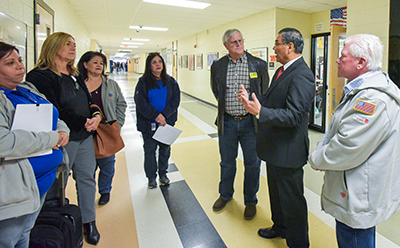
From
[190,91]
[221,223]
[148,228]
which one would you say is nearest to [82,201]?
[148,228]

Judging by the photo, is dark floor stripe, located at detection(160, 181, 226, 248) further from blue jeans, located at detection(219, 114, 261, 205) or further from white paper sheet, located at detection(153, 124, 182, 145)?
white paper sheet, located at detection(153, 124, 182, 145)

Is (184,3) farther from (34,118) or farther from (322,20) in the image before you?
(34,118)

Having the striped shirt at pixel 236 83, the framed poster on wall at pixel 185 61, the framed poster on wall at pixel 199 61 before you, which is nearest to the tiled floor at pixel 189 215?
the striped shirt at pixel 236 83

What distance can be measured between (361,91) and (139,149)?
3.44m

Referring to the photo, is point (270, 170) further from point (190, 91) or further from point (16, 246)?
point (190, 91)

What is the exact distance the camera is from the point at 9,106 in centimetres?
105

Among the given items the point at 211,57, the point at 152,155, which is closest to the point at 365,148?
the point at 152,155

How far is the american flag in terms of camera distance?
176 inches

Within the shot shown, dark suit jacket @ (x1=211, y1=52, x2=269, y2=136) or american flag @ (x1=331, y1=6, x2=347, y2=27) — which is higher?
american flag @ (x1=331, y1=6, x2=347, y2=27)

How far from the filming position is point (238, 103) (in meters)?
2.07

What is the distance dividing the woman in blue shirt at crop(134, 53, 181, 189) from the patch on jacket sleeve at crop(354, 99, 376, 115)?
5.78 feet

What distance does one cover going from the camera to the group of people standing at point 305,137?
1.03 meters

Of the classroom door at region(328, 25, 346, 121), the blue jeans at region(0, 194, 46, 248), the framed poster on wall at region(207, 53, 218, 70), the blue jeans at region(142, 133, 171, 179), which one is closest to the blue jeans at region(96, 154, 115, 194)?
the blue jeans at region(142, 133, 171, 179)

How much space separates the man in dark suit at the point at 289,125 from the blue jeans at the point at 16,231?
50.8 inches
